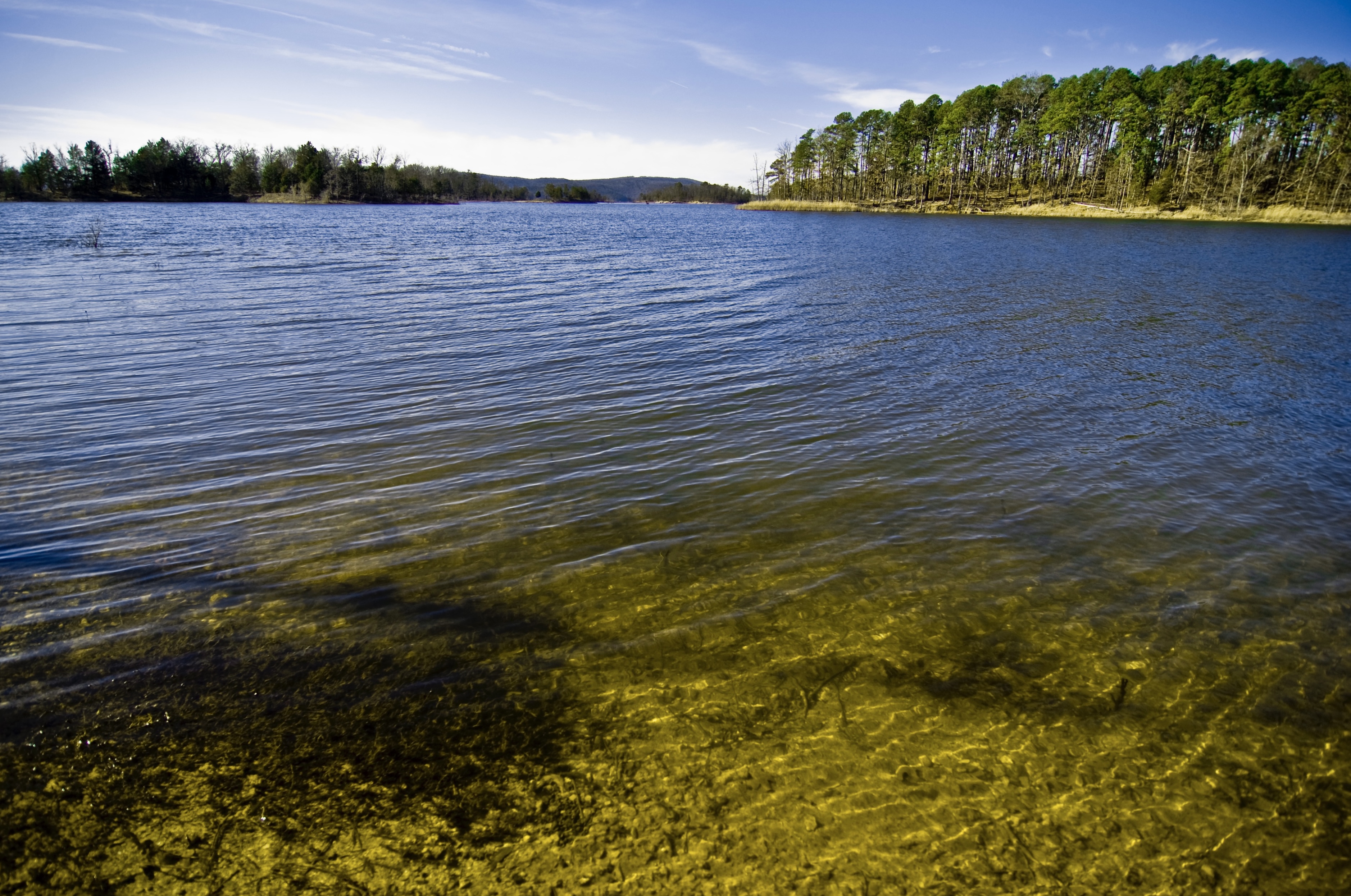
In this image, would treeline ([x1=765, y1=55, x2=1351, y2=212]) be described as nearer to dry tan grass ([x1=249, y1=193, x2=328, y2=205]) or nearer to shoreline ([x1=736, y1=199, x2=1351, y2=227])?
shoreline ([x1=736, y1=199, x2=1351, y2=227])

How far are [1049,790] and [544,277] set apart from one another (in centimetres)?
2688

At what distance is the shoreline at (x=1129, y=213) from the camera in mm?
66500

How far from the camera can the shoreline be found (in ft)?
218

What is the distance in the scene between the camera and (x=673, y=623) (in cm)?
543

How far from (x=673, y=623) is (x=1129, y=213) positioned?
323ft

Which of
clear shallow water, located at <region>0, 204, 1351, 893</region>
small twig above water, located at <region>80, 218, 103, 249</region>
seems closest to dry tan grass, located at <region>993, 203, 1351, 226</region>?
clear shallow water, located at <region>0, 204, 1351, 893</region>

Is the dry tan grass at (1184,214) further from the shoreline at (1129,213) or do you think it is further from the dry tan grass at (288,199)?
the dry tan grass at (288,199)

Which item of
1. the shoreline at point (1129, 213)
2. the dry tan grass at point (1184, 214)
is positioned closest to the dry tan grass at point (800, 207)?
the shoreline at point (1129, 213)

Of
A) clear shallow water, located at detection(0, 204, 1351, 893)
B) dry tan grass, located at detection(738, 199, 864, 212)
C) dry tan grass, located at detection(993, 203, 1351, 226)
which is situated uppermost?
dry tan grass, located at detection(738, 199, 864, 212)

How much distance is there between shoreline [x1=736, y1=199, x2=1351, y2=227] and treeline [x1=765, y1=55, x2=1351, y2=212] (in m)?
2.05

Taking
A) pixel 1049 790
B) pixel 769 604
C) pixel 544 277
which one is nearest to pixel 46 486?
pixel 769 604

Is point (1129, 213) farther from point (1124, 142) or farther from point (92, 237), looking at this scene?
point (92, 237)

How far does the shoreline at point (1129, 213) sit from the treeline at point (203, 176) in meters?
98.2

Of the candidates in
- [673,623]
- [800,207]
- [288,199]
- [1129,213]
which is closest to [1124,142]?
[1129,213]
